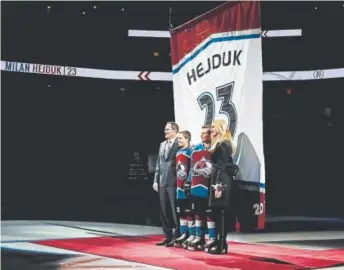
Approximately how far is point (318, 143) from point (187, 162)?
7.95 meters

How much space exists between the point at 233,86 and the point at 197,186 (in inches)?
42.1

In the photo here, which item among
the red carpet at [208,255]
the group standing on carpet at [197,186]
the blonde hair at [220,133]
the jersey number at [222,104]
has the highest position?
the jersey number at [222,104]

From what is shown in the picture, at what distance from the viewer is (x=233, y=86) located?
5.61 meters

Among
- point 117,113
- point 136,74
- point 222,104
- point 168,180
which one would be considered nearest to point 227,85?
point 222,104

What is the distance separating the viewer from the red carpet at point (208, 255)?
5090 mm

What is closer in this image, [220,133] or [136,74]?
[220,133]

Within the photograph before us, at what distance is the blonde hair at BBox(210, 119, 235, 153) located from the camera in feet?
18.3

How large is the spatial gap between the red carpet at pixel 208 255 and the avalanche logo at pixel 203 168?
0.80 metres

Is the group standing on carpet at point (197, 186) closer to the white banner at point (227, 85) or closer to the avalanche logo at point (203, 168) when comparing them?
the avalanche logo at point (203, 168)

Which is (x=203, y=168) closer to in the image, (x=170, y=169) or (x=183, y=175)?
(x=183, y=175)

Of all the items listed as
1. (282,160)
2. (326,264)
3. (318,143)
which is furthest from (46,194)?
(326,264)

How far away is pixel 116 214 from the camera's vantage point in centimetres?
1177

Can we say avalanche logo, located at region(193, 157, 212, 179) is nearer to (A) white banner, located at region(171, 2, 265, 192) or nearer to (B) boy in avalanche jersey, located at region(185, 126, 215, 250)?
(B) boy in avalanche jersey, located at region(185, 126, 215, 250)

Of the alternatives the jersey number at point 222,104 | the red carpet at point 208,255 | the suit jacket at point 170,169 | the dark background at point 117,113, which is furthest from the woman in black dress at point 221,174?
the dark background at point 117,113
